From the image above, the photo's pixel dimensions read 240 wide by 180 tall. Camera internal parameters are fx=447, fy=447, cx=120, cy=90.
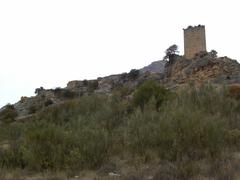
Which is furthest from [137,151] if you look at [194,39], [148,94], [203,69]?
[194,39]

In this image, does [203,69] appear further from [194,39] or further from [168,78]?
[194,39]

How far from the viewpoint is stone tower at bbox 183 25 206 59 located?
65.2 m

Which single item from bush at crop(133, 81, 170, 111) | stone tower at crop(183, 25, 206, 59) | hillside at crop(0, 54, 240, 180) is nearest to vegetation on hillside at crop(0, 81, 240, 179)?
hillside at crop(0, 54, 240, 180)

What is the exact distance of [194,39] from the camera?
2586 inches

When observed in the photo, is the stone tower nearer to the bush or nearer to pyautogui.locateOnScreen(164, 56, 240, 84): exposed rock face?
pyautogui.locateOnScreen(164, 56, 240, 84): exposed rock face

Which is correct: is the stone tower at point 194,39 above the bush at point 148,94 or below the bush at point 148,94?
above

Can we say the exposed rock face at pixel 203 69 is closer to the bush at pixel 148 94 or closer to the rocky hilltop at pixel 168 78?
the rocky hilltop at pixel 168 78

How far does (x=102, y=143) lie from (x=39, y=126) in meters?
1.84

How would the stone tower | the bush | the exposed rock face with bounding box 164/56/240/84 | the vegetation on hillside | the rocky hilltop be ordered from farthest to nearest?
the stone tower < the exposed rock face with bounding box 164/56/240/84 < the rocky hilltop < the bush < the vegetation on hillside

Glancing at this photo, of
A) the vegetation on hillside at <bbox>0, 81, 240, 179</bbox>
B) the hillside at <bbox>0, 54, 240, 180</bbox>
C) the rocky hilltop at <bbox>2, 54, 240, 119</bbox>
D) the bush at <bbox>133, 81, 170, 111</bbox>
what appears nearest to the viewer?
the hillside at <bbox>0, 54, 240, 180</bbox>

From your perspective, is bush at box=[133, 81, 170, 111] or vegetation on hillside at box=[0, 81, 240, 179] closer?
vegetation on hillside at box=[0, 81, 240, 179]

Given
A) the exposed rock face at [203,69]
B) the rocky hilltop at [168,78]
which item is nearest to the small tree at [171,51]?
the rocky hilltop at [168,78]

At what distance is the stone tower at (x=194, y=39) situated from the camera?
214 ft

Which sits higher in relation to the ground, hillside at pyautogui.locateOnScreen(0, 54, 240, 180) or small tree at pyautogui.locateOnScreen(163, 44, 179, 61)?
small tree at pyautogui.locateOnScreen(163, 44, 179, 61)
